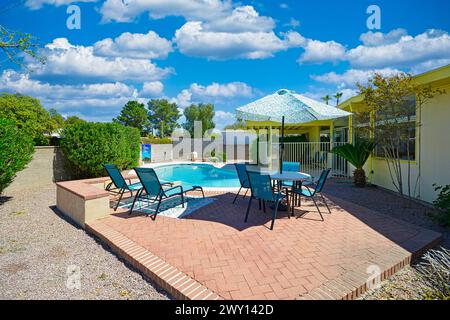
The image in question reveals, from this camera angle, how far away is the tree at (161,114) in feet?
225

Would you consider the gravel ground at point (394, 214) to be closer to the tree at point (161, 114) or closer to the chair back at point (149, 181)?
the chair back at point (149, 181)

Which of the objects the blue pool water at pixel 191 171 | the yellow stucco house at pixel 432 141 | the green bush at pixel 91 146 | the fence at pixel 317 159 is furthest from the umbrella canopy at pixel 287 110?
the blue pool water at pixel 191 171

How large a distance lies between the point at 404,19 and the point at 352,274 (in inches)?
448

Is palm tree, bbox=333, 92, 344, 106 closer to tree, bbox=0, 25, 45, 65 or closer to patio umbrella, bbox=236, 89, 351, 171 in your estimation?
patio umbrella, bbox=236, 89, 351, 171

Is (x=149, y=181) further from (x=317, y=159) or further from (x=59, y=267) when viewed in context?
(x=317, y=159)

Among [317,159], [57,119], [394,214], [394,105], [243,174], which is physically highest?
[57,119]

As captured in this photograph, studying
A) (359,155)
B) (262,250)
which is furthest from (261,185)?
(359,155)

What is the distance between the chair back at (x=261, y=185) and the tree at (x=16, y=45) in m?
5.51

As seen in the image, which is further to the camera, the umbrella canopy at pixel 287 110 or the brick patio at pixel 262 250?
the umbrella canopy at pixel 287 110

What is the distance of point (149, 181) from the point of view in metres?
6.11

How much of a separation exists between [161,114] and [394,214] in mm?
68031

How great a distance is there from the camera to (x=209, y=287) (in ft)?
10.2

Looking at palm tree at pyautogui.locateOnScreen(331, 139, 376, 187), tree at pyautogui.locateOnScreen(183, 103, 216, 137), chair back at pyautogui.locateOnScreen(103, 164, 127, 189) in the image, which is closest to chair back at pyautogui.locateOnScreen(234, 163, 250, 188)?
chair back at pyautogui.locateOnScreen(103, 164, 127, 189)
